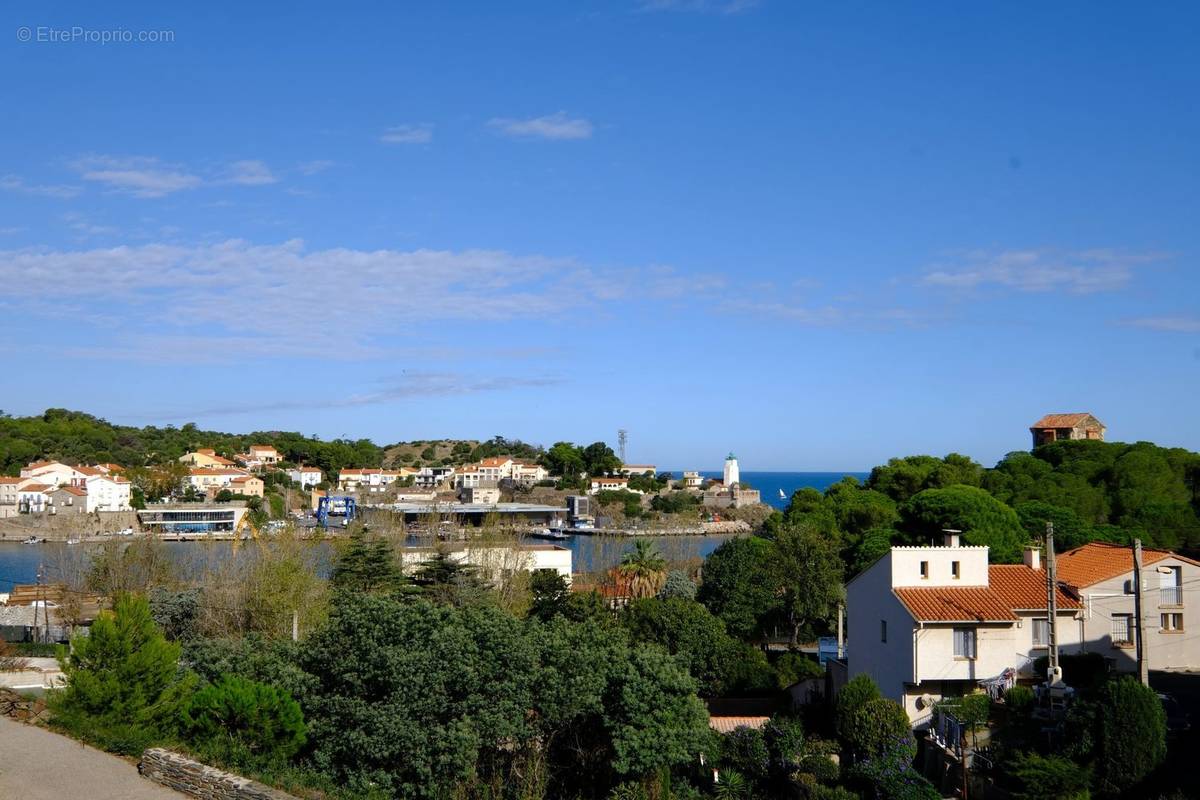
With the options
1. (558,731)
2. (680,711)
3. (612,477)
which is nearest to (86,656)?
(558,731)

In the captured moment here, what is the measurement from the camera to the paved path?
979cm

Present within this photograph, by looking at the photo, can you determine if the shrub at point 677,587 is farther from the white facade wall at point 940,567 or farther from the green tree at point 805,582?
the white facade wall at point 940,567

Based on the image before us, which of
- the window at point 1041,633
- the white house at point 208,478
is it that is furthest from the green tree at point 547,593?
the white house at point 208,478

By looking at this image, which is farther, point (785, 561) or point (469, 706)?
point (785, 561)

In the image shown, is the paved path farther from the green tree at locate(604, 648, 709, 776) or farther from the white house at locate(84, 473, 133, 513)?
the white house at locate(84, 473, 133, 513)

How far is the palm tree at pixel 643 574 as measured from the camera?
34.9 meters

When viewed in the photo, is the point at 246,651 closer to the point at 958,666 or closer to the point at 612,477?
the point at 958,666

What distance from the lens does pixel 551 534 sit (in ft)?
295

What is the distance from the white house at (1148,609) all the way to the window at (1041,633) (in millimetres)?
1334

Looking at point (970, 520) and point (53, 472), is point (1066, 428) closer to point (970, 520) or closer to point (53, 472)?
point (970, 520)

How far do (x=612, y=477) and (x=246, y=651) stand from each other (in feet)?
341

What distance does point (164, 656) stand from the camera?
42.7 ft

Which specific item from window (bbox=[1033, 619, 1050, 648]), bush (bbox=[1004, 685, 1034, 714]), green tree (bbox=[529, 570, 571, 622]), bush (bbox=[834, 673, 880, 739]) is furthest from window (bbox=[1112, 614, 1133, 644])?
green tree (bbox=[529, 570, 571, 622])

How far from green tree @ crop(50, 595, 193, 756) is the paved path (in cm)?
60
